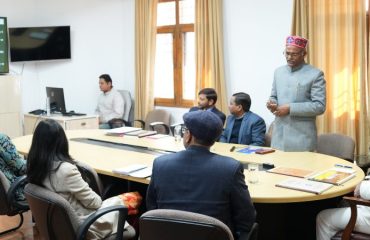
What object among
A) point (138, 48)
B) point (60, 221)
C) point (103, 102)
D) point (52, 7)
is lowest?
point (60, 221)

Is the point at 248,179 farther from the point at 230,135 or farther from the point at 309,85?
the point at 230,135

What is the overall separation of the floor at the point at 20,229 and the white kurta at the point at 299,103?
2.26 m

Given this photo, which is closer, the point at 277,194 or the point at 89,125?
the point at 277,194

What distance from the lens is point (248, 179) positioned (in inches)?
105

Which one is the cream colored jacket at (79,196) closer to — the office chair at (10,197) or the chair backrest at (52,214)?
the chair backrest at (52,214)

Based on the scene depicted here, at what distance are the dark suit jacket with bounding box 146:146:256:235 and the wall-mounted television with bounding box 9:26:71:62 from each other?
223 inches

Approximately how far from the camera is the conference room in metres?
3.06

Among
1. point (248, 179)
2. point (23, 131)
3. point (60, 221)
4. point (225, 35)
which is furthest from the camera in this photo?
point (23, 131)

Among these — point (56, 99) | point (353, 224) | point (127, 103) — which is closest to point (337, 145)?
point (353, 224)

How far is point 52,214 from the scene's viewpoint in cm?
225

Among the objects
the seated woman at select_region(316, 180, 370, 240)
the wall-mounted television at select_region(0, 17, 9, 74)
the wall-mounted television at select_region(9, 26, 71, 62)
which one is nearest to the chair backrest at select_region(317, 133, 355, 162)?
the seated woman at select_region(316, 180, 370, 240)

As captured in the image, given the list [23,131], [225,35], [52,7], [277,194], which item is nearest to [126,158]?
[277,194]

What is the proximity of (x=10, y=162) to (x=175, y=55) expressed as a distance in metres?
3.50

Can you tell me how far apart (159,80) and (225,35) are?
1.40m
